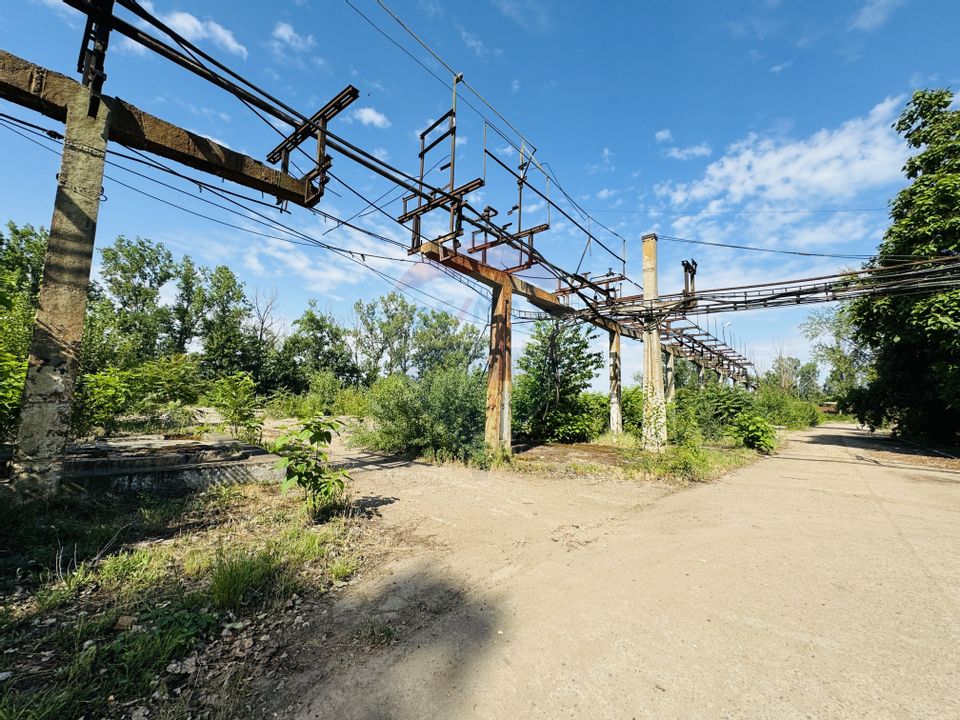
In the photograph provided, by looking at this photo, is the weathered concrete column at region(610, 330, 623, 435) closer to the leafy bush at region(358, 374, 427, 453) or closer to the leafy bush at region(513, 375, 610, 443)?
the leafy bush at region(513, 375, 610, 443)

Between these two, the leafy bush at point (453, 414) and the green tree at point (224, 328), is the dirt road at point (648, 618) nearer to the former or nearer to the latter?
the leafy bush at point (453, 414)

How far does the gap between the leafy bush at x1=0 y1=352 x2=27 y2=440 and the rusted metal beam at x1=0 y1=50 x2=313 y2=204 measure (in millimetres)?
2916

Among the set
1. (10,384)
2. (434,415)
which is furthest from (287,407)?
(10,384)

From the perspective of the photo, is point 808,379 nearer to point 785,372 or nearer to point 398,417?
point 785,372

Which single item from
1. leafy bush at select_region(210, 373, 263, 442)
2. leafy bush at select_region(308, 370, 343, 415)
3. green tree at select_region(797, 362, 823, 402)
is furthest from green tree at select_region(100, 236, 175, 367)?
green tree at select_region(797, 362, 823, 402)

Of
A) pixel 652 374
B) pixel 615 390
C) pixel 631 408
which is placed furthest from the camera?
pixel 631 408

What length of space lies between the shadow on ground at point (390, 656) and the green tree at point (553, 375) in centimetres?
1126

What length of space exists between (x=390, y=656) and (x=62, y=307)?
16.7 feet

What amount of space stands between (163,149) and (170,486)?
4.62 m

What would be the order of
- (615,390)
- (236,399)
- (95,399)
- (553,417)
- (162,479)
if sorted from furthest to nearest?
(615,390), (553,417), (236,399), (95,399), (162,479)

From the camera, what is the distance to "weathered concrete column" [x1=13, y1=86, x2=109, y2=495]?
395cm

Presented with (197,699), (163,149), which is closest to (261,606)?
(197,699)

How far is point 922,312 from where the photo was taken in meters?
12.0

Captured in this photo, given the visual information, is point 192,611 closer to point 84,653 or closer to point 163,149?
point 84,653
